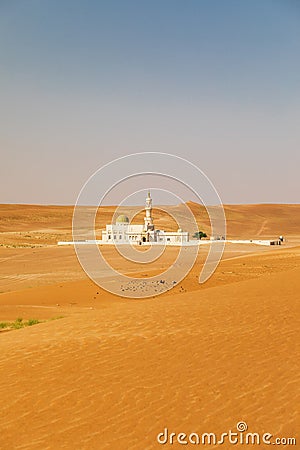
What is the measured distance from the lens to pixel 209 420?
6086mm

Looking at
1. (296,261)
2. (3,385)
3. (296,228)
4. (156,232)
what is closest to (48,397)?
(3,385)

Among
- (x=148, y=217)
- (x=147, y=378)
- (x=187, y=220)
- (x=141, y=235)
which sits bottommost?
(x=147, y=378)

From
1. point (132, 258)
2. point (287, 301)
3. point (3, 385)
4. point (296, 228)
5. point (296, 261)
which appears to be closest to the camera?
point (3, 385)

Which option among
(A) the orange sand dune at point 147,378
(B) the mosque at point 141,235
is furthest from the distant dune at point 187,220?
(A) the orange sand dune at point 147,378

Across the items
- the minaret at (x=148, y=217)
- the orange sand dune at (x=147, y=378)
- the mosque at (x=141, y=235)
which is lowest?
the orange sand dune at (x=147, y=378)

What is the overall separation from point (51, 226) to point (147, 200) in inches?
1920

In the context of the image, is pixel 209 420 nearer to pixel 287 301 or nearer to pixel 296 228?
pixel 287 301

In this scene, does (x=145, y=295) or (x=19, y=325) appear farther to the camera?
(x=145, y=295)

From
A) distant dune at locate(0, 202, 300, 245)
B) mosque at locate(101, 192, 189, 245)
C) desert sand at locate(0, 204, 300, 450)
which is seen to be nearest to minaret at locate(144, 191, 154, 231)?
mosque at locate(101, 192, 189, 245)

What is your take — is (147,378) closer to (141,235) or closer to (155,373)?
(155,373)

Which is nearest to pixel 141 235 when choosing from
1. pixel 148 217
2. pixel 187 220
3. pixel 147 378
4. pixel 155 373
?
pixel 148 217

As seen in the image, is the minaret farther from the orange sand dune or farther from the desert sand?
the orange sand dune

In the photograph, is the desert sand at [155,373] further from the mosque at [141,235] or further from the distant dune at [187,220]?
the distant dune at [187,220]

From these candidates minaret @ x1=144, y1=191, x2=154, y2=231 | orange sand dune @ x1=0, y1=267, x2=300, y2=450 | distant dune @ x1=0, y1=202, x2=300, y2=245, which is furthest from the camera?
distant dune @ x1=0, y1=202, x2=300, y2=245
